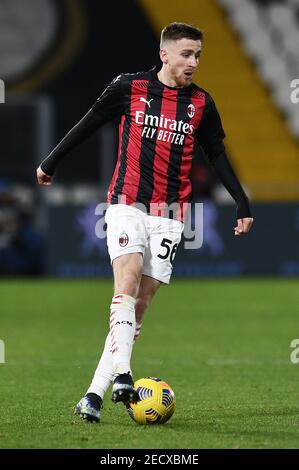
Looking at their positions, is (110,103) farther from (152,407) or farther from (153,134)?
(152,407)

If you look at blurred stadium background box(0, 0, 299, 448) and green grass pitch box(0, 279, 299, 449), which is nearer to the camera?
green grass pitch box(0, 279, 299, 449)

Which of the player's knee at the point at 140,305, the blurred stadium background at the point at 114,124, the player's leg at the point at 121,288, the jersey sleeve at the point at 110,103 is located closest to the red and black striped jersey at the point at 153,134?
the jersey sleeve at the point at 110,103

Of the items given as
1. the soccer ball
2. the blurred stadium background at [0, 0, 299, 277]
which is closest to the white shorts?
the soccer ball

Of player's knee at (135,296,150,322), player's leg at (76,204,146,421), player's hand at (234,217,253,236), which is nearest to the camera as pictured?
player's leg at (76,204,146,421)

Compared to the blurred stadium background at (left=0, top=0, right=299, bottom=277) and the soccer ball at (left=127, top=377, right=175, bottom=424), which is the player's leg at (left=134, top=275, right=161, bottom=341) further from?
the blurred stadium background at (left=0, top=0, right=299, bottom=277)

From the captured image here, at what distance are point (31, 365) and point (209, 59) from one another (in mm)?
17810

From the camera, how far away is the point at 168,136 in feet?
21.4

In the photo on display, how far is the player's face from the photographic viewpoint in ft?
20.9

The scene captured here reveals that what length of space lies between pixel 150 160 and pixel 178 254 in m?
12.7

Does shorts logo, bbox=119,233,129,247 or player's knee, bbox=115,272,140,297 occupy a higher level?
shorts logo, bbox=119,233,129,247

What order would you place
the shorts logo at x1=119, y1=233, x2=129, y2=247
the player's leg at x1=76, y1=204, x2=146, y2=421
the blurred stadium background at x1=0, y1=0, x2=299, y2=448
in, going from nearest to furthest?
the player's leg at x1=76, y1=204, x2=146, y2=421, the shorts logo at x1=119, y1=233, x2=129, y2=247, the blurred stadium background at x1=0, y1=0, x2=299, y2=448

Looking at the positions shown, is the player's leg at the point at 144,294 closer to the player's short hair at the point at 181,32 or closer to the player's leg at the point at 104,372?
the player's leg at the point at 104,372

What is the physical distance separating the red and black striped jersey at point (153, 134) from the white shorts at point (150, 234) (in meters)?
0.07
